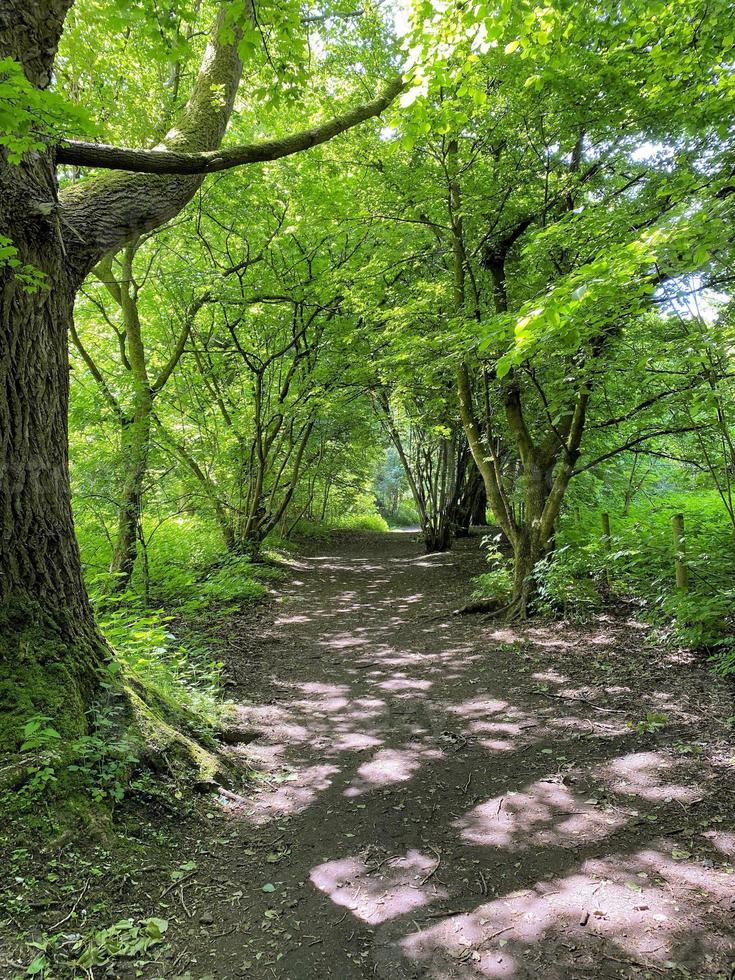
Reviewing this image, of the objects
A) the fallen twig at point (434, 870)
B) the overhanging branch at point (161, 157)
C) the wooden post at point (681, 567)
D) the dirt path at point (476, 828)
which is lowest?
the fallen twig at point (434, 870)

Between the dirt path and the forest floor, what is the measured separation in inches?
A: 0.4

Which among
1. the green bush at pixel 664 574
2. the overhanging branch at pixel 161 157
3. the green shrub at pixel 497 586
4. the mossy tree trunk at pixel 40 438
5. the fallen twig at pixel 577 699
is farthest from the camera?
the green shrub at pixel 497 586

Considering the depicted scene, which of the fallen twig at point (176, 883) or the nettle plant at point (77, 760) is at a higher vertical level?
the nettle plant at point (77, 760)

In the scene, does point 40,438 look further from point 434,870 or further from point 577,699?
point 577,699

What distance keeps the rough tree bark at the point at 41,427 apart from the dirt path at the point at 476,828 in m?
1.22

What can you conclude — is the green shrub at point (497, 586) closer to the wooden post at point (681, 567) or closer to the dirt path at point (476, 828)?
the dirt path at point (476, 828)

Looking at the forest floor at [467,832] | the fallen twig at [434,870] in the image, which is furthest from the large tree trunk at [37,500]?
the fallen twig at [434,870]

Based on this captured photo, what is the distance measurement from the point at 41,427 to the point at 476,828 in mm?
3355

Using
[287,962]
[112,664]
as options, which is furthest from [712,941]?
[112,664]

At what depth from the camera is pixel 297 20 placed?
4.00m

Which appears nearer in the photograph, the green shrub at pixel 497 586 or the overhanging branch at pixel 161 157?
the overhanging branch at pixel 161 157

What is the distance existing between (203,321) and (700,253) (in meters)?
9.20

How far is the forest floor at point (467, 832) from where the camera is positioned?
2.17 meters

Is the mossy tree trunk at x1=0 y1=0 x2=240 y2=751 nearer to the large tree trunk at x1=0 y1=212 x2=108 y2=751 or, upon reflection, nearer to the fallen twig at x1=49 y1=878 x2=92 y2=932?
the large tree trunk at x1=0 y1=212 x2=108 y2=751
